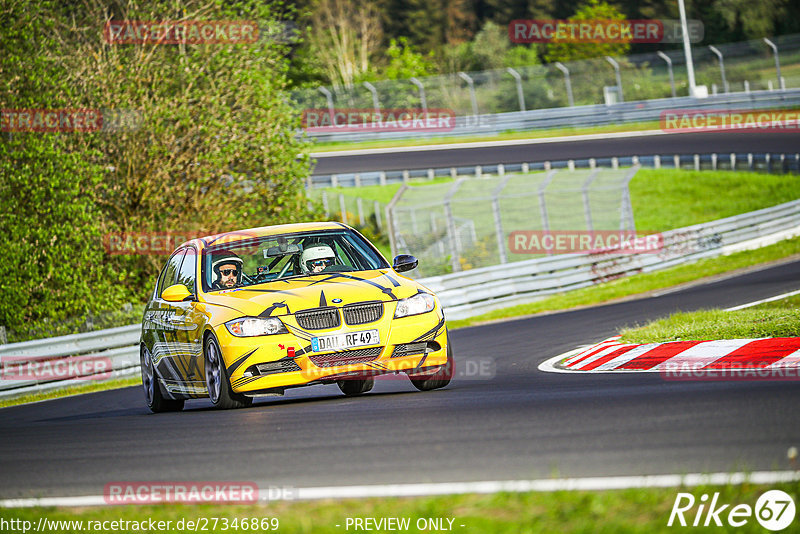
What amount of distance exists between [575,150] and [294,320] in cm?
3346

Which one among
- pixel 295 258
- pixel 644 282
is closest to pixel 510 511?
pixel 295 258

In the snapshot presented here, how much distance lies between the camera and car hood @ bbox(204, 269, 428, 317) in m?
9.34

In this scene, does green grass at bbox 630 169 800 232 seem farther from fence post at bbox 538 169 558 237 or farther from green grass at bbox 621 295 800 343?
green grass at bbox 621 295 800 343

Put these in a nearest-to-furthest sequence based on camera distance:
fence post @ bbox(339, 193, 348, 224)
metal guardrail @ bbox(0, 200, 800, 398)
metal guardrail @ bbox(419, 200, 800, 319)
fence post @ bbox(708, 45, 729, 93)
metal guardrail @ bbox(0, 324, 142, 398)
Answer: metal guardrail @ bbox(0, 324, 142, 398) < metal guardrail @ bbox(0, 200, 800, 398) < metal guardrail @ bbox(419, 200, 800, 319) < fence post @ bbox(339, 193, 348, 224) < fence post @ bbox(708, 45, 729, 93)

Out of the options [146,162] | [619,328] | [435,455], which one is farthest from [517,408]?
[146,162]

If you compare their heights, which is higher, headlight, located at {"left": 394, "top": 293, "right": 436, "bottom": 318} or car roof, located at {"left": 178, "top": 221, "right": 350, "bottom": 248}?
car roof, located at {"left": 178, "top": 221, "right": 350, "bottom": 248}

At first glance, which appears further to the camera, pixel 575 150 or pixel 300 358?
pixel 575 150

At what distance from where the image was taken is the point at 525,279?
2414cm

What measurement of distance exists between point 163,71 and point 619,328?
13.2 metres

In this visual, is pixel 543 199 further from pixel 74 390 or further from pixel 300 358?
pixel 300 358

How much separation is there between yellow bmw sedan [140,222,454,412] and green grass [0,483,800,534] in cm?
396

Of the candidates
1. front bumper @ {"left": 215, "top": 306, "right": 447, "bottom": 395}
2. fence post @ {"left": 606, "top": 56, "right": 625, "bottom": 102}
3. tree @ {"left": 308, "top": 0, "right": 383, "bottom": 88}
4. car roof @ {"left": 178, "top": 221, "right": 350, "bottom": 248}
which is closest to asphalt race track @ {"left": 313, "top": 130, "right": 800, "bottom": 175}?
fence post @ {"left": 606, "top": 56, "right": 625, "bottom": 102}

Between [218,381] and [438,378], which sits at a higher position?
[218,381]

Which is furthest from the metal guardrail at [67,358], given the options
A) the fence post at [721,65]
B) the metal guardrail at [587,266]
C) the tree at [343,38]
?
the tree at [343,38]
